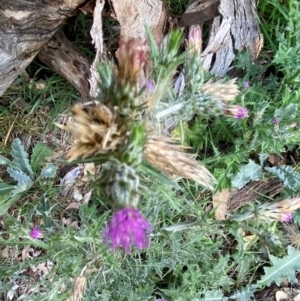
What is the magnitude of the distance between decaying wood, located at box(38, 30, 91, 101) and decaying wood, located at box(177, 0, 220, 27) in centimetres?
47

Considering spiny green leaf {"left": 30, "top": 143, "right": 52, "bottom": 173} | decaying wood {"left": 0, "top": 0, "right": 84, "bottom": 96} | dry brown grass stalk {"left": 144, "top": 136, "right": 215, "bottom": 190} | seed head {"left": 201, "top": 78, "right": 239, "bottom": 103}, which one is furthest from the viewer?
spiny green leaf {"left": 30, "top": 143, "right": 52, "bottom": 173}

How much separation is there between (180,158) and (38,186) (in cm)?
143

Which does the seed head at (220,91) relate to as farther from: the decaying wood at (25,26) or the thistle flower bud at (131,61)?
the decaying wood at (25,26)

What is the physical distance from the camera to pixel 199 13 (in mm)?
2229

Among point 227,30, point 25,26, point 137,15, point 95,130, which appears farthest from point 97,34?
point 95,130

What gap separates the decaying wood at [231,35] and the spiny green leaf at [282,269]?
36.0 inches

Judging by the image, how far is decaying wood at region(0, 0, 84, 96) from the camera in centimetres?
207

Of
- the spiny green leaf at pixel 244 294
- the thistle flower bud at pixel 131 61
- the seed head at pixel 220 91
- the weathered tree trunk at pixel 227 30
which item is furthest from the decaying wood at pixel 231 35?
the thistle flower bud at pixel 131 61

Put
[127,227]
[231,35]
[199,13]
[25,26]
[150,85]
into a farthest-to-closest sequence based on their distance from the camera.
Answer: [231,35] → [199,13] → [25,26] → [150,85] → [127,227]

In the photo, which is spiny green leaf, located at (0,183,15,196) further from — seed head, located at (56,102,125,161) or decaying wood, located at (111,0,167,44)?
seed head, located at (56,102,125,161)

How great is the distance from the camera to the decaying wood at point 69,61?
230cm

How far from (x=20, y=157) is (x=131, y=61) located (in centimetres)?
150

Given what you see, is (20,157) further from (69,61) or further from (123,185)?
(123,185)

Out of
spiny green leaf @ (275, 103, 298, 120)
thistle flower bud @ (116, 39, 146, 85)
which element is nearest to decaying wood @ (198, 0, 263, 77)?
spiny green leaf @ (275, 103, 298, 120)
